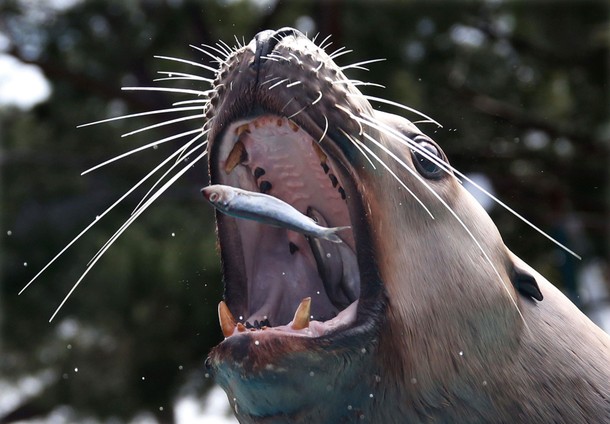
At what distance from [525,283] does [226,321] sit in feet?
3.18

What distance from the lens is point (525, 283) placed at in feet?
10.6

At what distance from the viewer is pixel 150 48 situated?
1128cm

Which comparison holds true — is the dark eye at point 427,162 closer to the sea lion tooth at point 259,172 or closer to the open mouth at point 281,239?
the open mouth at point 281,239

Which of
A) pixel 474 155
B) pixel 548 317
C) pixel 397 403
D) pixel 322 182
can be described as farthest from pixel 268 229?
pixel 474 155

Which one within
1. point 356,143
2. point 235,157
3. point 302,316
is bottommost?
point 302,316

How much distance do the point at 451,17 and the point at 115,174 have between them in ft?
13.5

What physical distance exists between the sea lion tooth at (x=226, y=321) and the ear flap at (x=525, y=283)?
911 mm

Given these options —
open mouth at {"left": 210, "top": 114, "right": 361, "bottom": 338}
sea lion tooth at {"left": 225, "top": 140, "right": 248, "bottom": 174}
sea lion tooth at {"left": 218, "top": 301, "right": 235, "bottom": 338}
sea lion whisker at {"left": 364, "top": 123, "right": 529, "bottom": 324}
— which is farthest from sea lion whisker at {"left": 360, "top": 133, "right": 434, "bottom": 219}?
sea lion tooth at {"left": 218, "top": 301, "right": 235, "bottom": 338}

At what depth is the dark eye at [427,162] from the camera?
3.16 meters

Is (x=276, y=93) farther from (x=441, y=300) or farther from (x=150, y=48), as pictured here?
(x=150, y=48)

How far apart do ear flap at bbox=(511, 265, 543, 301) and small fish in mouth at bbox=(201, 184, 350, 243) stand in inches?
27.6

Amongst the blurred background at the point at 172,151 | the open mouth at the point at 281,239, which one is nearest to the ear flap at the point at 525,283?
the open mouth at the point at 281,239

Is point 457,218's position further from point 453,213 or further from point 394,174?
point 394,174

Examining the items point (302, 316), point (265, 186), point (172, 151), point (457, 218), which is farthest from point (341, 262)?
point (172, 151)
